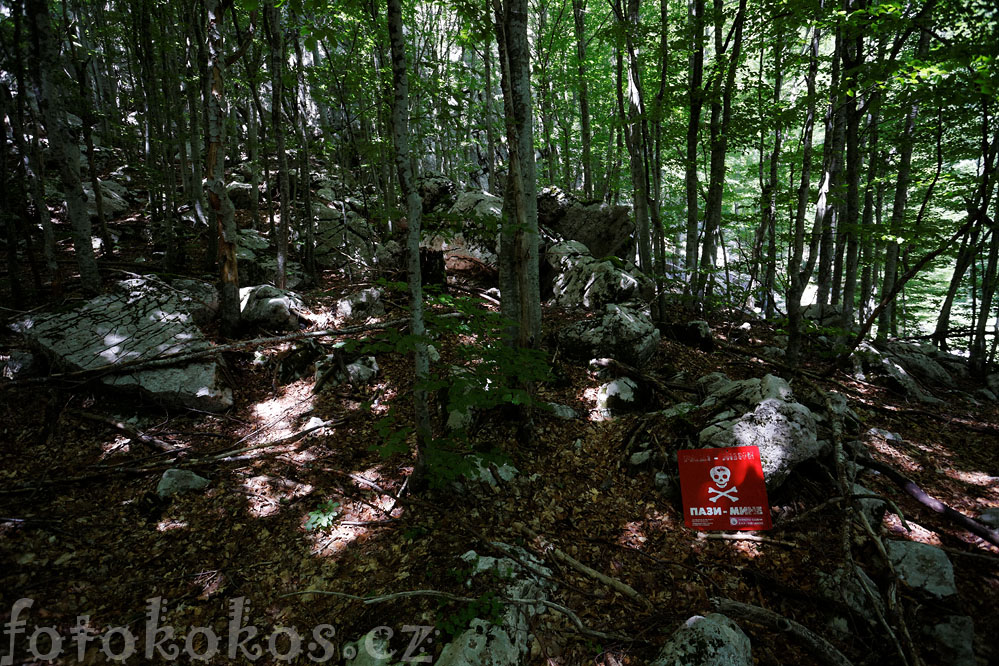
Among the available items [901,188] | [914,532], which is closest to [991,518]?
[914,532]

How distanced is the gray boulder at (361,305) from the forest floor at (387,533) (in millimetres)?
2690

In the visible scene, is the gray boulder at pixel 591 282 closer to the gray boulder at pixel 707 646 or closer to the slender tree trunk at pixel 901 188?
the slender tree trunk at pixel 901 188

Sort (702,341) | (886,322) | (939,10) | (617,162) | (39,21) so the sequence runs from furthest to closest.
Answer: (617,162)
(886,322)
(702,341)
(39,21)
(939,10)

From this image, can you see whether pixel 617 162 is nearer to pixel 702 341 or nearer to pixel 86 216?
pixel 702 341

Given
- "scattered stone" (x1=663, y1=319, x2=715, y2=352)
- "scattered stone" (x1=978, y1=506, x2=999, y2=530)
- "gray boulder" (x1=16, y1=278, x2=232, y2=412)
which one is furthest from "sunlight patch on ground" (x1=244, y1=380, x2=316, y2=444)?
"scattered stone" (x1=978, y1=506, x2=999, y2=530)

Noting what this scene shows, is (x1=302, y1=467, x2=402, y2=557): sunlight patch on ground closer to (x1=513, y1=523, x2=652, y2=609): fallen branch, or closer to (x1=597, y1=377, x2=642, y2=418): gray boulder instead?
(x1=513, y1=523, x2=652, y2=609): fallen branch

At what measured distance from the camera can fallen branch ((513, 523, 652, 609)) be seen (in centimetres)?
336

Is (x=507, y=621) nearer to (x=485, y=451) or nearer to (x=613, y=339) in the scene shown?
(x=485, y=451)

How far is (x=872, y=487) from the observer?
14.5 feet

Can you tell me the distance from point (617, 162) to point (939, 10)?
10.8 meters

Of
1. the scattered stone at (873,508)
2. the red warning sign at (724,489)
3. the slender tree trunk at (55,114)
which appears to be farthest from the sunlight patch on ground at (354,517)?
the slender tree trunk at (55,114)

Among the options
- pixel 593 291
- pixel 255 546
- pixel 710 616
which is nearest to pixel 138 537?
pixel 255 546

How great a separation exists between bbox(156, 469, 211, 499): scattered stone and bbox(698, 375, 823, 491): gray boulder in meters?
5.65

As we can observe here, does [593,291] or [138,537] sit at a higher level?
[593,291]
